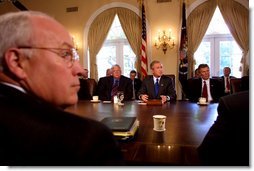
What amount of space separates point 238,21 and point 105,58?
403cm

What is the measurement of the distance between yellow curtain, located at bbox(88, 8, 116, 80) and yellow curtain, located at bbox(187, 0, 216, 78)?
2.34 m

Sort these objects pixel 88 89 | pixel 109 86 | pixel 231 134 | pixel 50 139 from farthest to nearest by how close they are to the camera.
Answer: pixel 88 89, pixel 109 86, pixel 231 134, pixel 50 139

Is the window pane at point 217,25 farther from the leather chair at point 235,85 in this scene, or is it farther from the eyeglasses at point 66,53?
the eyeglasses at point 66,53

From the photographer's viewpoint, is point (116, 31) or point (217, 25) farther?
point (116, 31)

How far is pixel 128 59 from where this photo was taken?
289 inches

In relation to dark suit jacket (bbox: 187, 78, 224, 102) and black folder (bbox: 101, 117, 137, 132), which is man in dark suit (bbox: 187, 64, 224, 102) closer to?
dark suit jacket (bbox: 187, 78, 224, 102)

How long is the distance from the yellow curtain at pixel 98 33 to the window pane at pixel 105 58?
245 mm

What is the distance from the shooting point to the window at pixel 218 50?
662 centimetres

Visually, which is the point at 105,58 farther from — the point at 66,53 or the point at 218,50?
the point at 66,53

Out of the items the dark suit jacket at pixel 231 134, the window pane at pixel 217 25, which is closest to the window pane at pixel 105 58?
the window pane at pixel 217 25

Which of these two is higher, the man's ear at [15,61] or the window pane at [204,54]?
the window pane at [204,54]

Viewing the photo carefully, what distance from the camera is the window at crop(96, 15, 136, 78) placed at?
24.1ft

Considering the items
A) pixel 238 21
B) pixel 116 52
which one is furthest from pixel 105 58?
pixel 238 21

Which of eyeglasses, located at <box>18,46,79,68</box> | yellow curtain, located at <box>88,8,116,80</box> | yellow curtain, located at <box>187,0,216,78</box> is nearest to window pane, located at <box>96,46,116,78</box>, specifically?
yellow curtain, located at <box>88,8,116,80</box>
